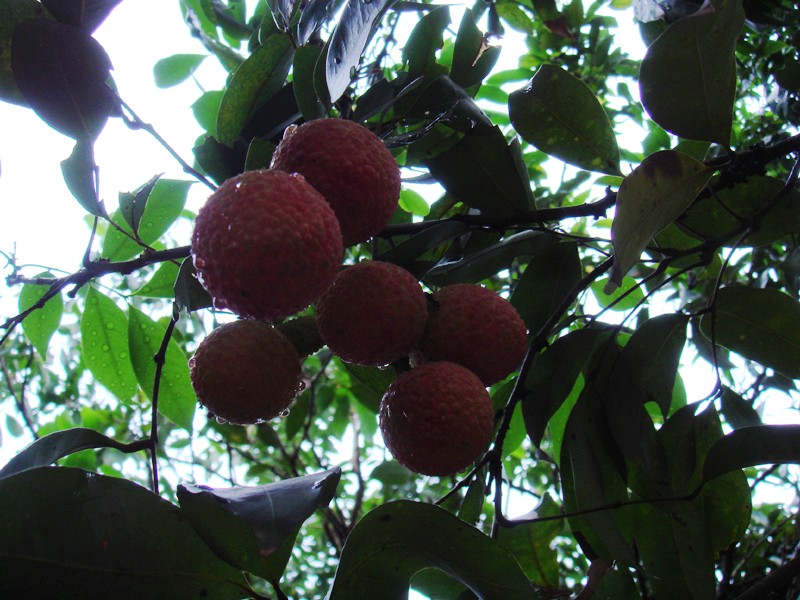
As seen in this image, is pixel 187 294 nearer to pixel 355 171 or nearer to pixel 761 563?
pixel 355 171

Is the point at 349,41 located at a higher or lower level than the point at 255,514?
higher

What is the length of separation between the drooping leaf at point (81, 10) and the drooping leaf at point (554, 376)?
0.72 metres

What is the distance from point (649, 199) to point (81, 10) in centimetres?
68

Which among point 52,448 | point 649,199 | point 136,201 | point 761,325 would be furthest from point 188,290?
point 761,325

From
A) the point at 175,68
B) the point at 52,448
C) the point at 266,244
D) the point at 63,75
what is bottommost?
the point at 52,448

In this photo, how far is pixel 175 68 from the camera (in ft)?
5.56

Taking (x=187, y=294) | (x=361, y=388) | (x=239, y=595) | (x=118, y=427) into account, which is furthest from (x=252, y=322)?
(x=118, y=427)

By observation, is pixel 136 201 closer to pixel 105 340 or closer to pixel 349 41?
pixel 349 41

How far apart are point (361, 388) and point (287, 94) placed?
1.00 metres

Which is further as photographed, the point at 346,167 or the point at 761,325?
the point at 761,325

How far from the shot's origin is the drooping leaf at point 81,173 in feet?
2.84

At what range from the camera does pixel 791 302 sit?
968 millimetres

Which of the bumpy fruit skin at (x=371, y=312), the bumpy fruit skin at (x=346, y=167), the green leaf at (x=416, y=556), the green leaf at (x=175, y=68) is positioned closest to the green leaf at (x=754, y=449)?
the green leaf at (x=416, y=556)

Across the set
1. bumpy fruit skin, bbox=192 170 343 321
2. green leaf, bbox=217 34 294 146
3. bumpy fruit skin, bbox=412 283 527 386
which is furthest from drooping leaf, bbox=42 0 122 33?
bumpy fruit skin, bbox=412 283 527 386
